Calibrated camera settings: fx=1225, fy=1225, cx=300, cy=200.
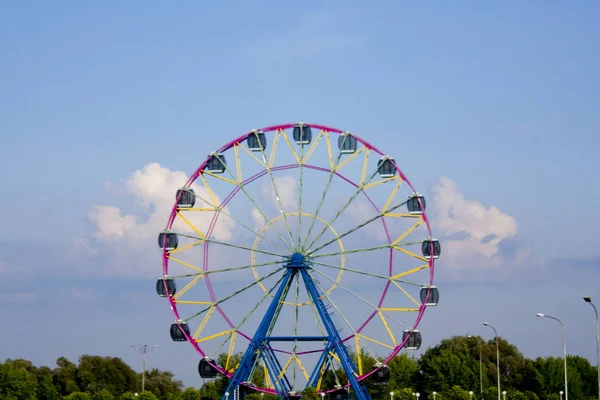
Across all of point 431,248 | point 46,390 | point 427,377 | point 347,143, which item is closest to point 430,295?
point 431,248

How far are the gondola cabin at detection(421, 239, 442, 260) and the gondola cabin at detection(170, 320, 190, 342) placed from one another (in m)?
19.3

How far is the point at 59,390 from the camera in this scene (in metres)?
164

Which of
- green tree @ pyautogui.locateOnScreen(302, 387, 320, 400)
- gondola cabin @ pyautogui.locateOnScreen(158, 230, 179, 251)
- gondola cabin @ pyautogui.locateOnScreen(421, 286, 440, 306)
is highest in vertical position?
gondola cabin @ pyautogui.locateOnScreen(158, 230, 179, 251)

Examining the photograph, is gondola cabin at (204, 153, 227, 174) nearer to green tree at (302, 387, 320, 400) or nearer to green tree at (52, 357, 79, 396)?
green tree at (302, 387, 320, 400)

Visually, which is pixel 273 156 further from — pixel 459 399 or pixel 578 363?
pixel 578 363

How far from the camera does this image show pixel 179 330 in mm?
94562

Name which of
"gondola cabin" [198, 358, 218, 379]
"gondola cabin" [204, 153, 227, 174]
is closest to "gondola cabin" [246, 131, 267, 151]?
"gondola cabin" [204, 153, 227, 174]

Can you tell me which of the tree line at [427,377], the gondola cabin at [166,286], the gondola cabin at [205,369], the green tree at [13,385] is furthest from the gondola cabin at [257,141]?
the green tree at [13,385]

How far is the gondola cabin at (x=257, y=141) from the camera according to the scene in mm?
95000

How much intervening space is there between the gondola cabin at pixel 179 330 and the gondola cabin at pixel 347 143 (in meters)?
→ 18.2

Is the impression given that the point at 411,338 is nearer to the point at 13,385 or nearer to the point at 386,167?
the point at 386,167

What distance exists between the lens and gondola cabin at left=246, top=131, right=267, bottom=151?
95.0m

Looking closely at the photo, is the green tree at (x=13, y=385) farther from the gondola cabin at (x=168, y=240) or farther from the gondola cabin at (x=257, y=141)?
the gondola cabin at (x=257, y=141)

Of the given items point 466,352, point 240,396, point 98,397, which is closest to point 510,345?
point 466,352
